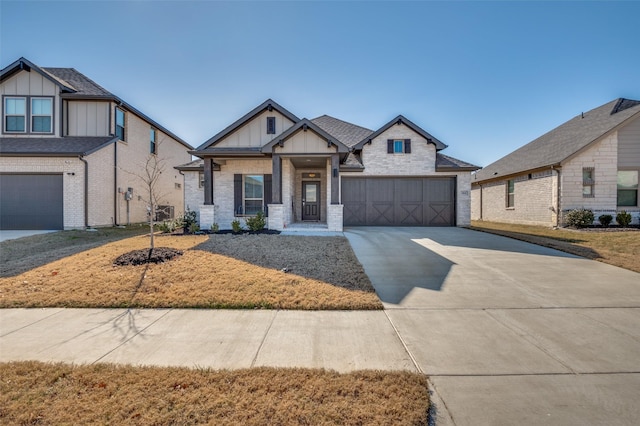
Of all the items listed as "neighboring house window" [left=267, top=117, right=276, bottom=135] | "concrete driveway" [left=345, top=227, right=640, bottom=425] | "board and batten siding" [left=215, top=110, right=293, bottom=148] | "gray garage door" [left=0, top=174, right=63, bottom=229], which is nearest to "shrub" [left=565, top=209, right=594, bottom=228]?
"concrete driveway" [left=345, top=227, right=640, bottom=425]

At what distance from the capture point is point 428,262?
723 cm

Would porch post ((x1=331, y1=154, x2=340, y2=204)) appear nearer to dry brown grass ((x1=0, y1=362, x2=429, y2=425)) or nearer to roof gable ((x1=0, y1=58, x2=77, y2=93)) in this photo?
dry brown grass ((x1=0, y1=362, x2=429, y2=425))

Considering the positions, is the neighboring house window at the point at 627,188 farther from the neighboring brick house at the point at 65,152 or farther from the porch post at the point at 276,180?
the neighboring brick house at the point at 65,152

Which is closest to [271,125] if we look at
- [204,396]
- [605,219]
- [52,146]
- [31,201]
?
[52,146]

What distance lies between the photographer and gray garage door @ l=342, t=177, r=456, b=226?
49.7ft

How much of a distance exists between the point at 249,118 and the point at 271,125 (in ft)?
3.41

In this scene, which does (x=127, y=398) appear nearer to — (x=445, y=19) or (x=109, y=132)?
(x=445, y=19)

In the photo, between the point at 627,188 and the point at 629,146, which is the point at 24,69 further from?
the point at 627,188

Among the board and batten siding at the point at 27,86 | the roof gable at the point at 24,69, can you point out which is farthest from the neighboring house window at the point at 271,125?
the board and batten siding at the point at 27,86

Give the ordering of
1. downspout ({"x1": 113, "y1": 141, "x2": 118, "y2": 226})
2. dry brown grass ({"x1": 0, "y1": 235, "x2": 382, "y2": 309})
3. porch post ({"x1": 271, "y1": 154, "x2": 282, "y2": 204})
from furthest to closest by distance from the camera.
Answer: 1. downspout ({"x1": 113, "y1": 141, "x2": 118, "y2": 226})
2. porch post ({"x1": 271, "y1": 154, "x2": 282, "y2": 204})
3. dry brown grass ({"x1": 0, "y1": 235, "x2": 382, "y2": 309})

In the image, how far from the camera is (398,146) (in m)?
15.2

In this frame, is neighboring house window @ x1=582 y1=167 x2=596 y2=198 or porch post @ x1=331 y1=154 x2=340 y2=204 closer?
porch post @ x1=331 y1=154 x2=340 y2=204

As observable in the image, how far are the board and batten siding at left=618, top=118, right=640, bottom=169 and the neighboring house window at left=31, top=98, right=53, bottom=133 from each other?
28689mm

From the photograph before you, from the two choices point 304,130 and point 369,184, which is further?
point 369,184
